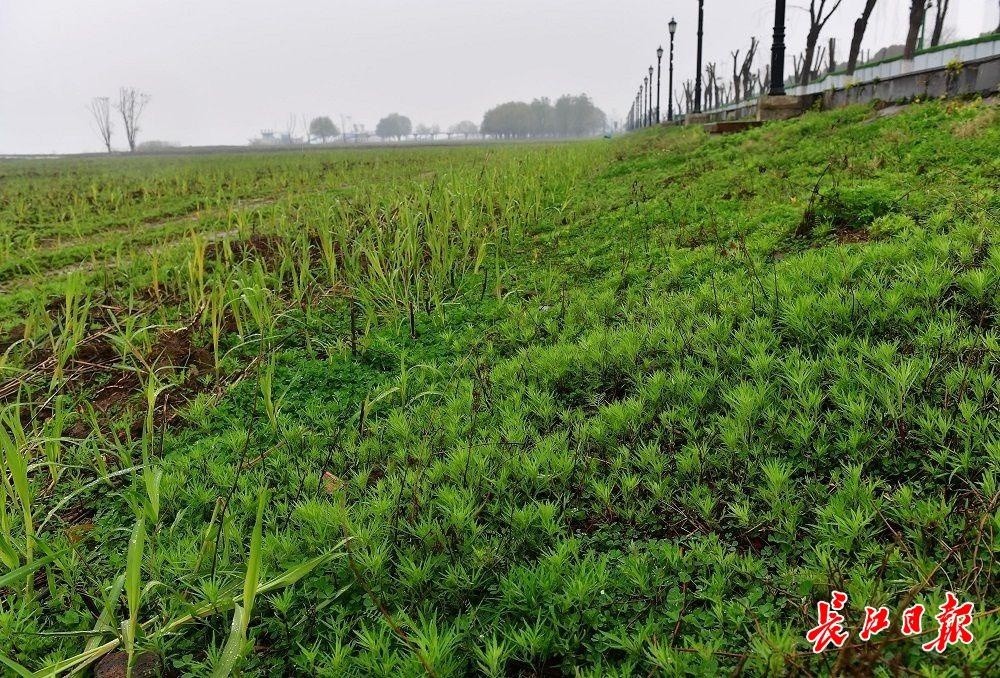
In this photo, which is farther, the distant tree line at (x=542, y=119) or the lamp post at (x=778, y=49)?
the distant tree line at (x=542, y=119)

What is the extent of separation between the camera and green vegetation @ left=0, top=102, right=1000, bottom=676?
149cm

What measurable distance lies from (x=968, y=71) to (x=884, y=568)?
30.8 feet

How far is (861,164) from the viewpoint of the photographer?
18.1 ft

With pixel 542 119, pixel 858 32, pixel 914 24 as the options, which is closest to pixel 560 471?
pixel 914 24

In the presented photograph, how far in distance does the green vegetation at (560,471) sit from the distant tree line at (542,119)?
15131cm

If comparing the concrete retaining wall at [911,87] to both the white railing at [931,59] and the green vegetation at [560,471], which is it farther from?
the green vegetation at [560,471]

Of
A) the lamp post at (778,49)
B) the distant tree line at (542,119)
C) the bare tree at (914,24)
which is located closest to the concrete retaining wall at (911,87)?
the lamp post at (778,49)

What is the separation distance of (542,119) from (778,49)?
14340 centimetres

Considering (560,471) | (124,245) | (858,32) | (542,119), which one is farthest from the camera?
(542,119)

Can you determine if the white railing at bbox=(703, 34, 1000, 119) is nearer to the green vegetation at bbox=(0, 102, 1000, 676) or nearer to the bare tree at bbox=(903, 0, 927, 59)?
the bare tree at bbox=(903, 0, 927, 59)

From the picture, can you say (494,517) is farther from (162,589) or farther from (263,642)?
(162,589)

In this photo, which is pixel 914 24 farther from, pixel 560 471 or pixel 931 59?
pixel 560 471

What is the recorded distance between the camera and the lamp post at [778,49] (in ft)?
39.7

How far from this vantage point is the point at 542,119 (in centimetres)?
14650
